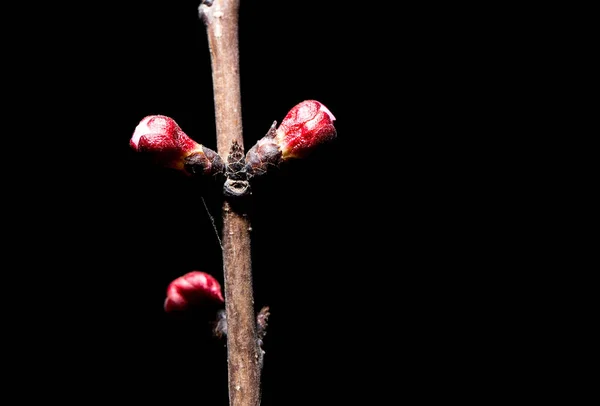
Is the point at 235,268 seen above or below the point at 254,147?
below

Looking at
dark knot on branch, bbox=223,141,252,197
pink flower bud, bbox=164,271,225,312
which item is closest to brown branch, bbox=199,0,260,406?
dark knot on branch, bbox=223,141,252,197

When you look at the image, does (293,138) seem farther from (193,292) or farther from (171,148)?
(193,292)

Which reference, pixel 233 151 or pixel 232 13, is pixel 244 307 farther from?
pixel 232 13

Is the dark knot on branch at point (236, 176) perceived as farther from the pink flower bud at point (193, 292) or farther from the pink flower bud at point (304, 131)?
the pink flower bud at point (193, 292)

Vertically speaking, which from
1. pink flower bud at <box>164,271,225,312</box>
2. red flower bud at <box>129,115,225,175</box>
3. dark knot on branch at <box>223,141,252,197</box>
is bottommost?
pink flower bud at <box>164,271,225,312</box>

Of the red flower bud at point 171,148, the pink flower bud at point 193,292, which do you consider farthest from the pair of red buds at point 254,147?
the pink flower bud at point 193,292

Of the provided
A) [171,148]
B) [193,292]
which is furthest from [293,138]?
[193,292]

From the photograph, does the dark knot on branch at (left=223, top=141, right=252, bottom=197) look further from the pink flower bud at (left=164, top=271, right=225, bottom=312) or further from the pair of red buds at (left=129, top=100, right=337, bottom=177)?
the pink flower bud at (left=164, top=271, right=225, bottom=312)
